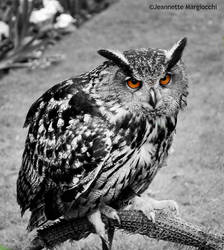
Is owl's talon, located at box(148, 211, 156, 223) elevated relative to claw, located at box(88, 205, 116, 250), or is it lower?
elevated

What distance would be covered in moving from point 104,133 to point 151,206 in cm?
54

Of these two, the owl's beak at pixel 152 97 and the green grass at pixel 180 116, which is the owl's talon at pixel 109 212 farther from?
the green grass at pixel 180 116

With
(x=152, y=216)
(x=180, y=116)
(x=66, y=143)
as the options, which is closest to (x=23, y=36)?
(x=180, y=116)

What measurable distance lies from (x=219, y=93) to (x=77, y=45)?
269 centimetres

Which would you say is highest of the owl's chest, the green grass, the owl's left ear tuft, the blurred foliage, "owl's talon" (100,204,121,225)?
the owl's left ear tuft

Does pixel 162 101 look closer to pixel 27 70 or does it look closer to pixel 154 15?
pixel 27 70

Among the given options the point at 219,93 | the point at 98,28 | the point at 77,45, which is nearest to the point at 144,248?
the point at 219,93

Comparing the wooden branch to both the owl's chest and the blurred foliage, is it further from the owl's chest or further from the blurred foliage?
the blurred foliage

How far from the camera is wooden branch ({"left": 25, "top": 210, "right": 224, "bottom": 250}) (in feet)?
8.19

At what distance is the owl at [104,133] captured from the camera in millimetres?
2430

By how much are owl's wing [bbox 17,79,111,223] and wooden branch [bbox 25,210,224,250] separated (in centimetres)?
21

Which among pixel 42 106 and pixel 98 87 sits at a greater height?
Result: pixel 98 87

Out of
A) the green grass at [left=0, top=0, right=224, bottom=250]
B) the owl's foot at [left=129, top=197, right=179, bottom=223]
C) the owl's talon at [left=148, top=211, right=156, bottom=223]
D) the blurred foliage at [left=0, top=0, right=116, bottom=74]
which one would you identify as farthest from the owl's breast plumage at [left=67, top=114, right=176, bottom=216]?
the blurred foliage at [left=0, top=0, right=116, bottom=74]

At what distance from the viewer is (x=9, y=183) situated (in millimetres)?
4609
